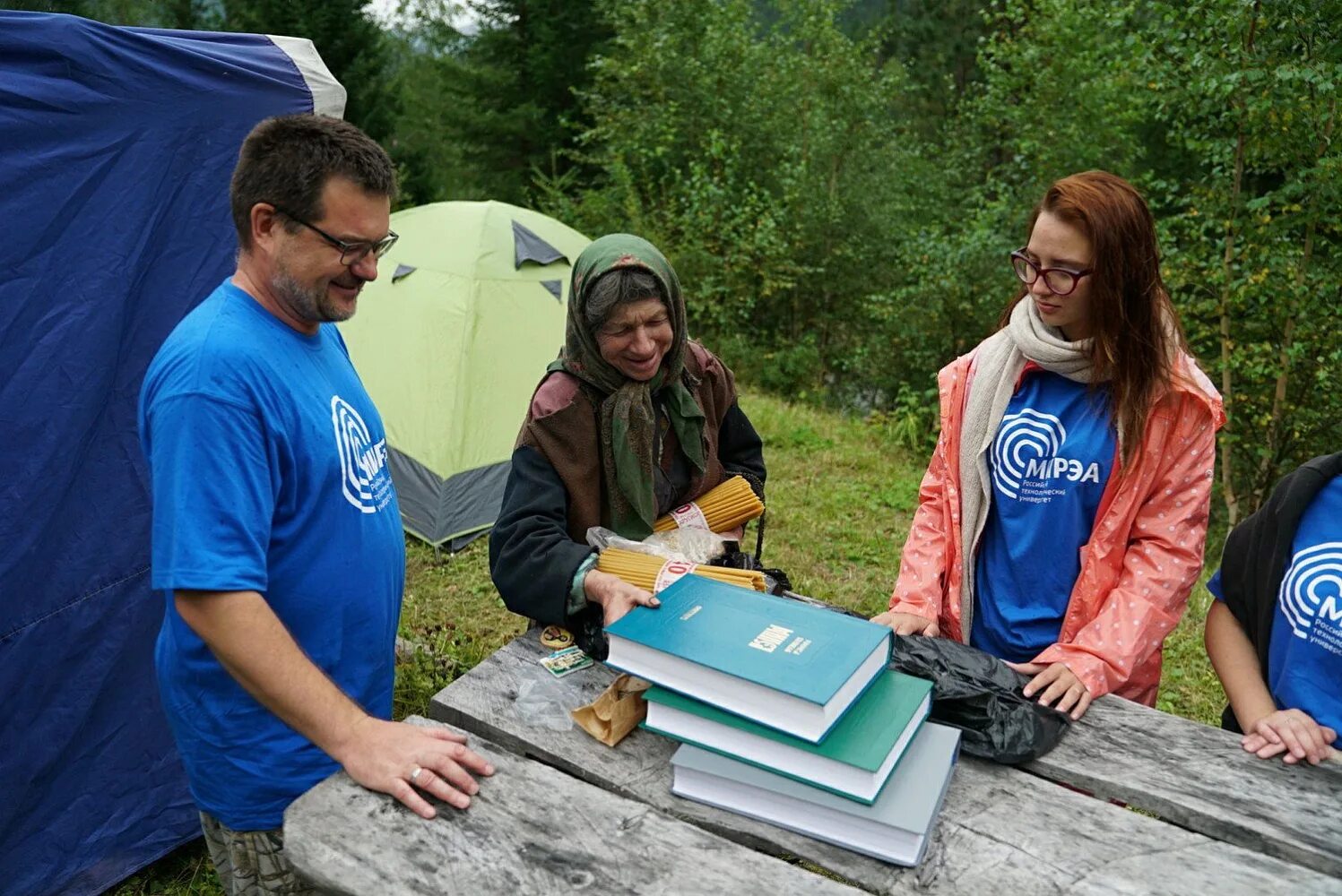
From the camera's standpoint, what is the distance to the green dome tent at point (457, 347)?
542 centimetres

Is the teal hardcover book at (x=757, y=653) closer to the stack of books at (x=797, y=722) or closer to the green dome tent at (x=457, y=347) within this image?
the stack of books at (x=797, y=722)

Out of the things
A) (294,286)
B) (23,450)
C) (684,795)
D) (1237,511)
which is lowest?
(1237,511)

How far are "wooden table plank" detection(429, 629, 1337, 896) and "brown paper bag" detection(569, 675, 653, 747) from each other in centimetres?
2

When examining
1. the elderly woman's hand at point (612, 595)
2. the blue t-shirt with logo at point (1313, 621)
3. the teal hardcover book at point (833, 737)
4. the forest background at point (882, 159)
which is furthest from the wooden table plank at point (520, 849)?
the forest background at point (882, 159)

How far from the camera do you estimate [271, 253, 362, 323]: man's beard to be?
1.68 metres

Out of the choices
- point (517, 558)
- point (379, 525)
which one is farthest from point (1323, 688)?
point (379, 525)

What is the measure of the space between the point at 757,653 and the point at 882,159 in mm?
12128

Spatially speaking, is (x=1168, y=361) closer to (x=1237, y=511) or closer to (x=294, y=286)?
(x=294, y=286)

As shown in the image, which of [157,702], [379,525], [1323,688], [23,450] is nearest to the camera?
[1323,688]

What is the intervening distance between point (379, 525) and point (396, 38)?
25.2m

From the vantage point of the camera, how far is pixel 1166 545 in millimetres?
1959

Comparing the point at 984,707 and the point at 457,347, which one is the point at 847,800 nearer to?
the point at 984,707

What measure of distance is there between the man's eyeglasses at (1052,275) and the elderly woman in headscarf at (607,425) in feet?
2.42

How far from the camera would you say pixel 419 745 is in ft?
4.58
